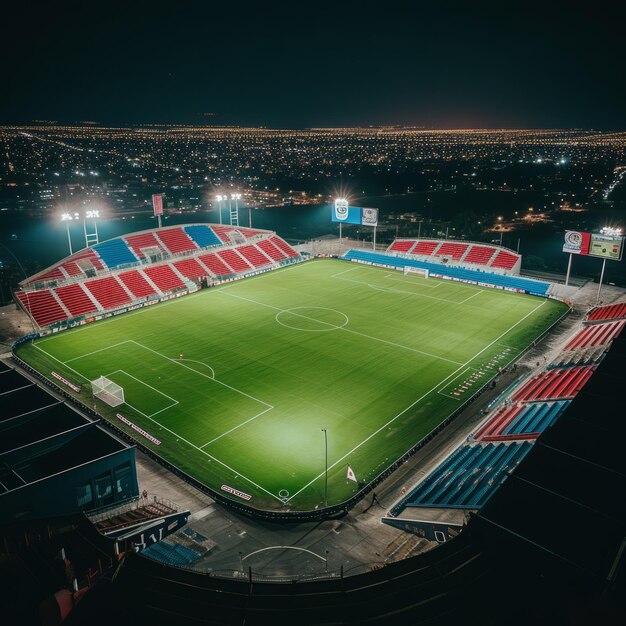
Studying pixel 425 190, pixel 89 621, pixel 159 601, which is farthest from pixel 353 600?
pixel 425 190

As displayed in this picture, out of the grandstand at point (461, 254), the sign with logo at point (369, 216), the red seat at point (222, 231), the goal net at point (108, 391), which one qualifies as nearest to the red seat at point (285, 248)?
the red seat at point (222, 231)

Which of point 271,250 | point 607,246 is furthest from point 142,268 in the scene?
point 607,246

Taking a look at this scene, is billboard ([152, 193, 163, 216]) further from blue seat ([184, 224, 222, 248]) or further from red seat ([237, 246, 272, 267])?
red seat ([237, 246, 272, 267])

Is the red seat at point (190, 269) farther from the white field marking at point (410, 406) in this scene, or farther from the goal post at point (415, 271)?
the white field marking at point (410, 406)

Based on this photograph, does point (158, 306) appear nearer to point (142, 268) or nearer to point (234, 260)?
point (142, 268)

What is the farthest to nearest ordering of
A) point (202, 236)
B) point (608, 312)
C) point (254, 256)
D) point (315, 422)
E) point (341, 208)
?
point (341, 208) → point (202, 236) → point (254, 256) → point (608, 312) → point (315, 422)

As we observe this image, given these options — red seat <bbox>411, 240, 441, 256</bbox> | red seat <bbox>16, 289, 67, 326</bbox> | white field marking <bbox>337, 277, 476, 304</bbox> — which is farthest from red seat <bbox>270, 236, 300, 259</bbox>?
→ red seat <bbox>16, 289, 67, 326</bbox>
